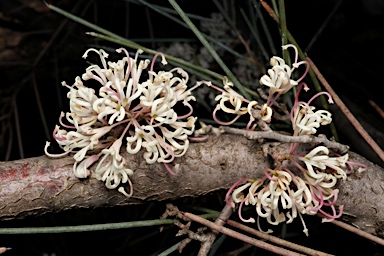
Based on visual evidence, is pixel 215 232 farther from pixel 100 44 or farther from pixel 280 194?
pixel 100 44

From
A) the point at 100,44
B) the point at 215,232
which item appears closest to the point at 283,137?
the point at 215,232

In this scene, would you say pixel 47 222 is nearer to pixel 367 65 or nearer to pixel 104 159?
pixel 104 159

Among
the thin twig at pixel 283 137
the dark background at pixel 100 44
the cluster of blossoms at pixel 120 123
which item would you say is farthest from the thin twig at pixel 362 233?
the dark background at pixel 100 44

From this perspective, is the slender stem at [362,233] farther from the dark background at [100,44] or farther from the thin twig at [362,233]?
the dark background at [100,44]

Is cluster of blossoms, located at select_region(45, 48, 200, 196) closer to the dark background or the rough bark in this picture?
the rough bark

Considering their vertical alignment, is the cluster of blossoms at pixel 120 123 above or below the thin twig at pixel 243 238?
above

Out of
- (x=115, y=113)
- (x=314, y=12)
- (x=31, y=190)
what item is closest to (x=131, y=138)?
(x=115, y=113)

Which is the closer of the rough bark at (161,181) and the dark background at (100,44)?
the rough bark at (161,181)
